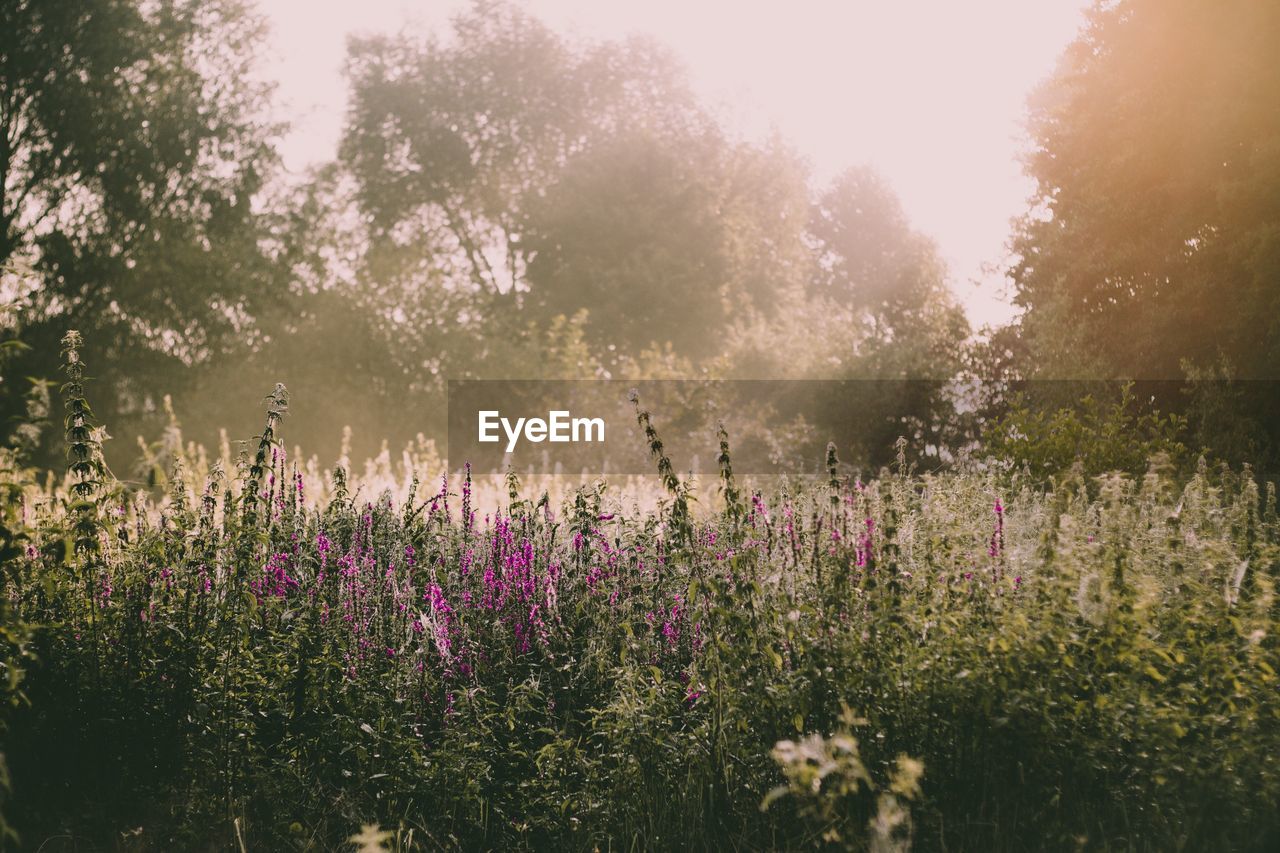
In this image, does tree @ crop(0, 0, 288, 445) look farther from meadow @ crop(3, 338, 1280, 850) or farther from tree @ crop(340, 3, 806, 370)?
meadow @ crop(3, 338, 1280, 850)

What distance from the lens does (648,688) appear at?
4434 millimetres

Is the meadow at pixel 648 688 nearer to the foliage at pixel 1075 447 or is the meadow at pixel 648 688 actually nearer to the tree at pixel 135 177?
the foliage at pixel 1075 447

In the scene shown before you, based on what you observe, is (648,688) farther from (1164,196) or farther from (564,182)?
(564,182)

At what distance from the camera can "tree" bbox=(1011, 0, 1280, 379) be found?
1306cm

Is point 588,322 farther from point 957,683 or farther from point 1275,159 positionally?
point 957,683

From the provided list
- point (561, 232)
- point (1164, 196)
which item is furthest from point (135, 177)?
point (1164, 196)

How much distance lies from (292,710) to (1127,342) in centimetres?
1349

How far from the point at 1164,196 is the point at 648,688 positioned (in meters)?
12.8

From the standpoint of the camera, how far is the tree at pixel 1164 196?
42.9 ft

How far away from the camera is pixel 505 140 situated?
32.4m

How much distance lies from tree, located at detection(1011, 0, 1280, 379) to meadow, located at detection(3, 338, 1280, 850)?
945 cm

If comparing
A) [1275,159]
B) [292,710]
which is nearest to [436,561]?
[292,710]

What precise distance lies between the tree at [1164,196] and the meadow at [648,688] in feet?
31.0

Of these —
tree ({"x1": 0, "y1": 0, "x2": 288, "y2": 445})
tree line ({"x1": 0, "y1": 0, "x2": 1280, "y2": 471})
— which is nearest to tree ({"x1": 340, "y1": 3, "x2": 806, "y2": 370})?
tree line ({"x1": 0, "y1": 0, "x2": 1280, "y2": 471})
